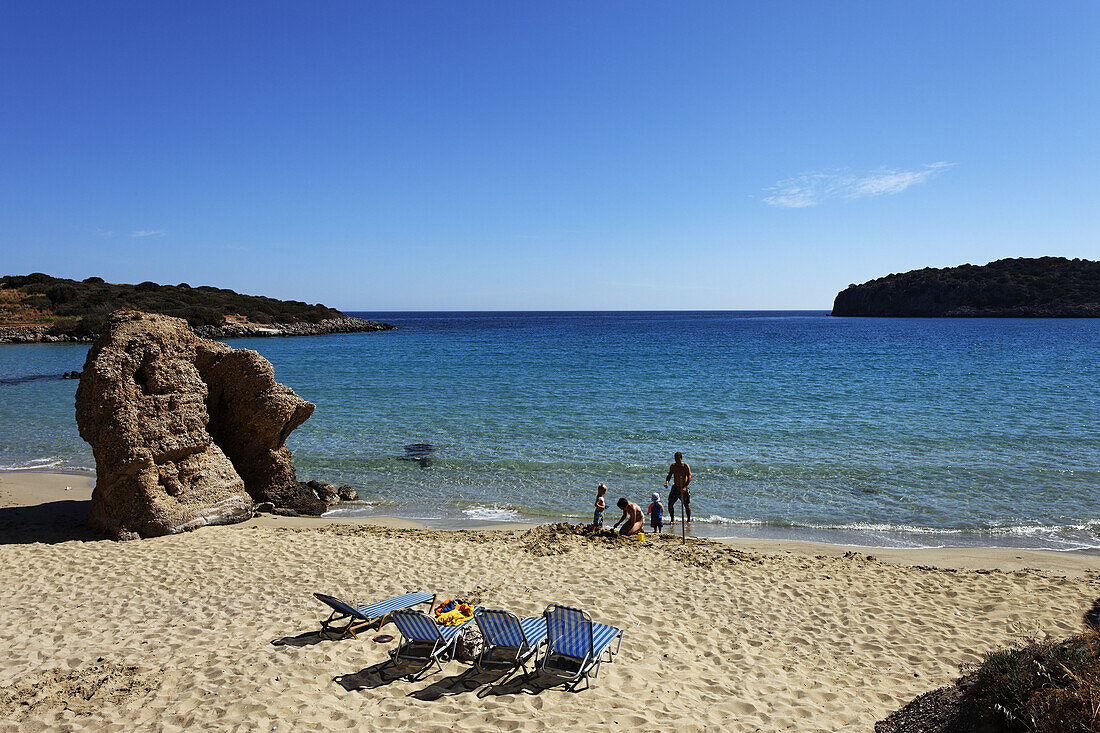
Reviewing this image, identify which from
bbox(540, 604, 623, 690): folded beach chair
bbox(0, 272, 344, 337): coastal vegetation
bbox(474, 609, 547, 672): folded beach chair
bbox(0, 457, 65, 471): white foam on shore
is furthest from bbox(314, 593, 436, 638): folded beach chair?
bbox(0, 272, 344, 337): coastal vegetation

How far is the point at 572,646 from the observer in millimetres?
6395

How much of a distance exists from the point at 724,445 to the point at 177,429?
48.9ft

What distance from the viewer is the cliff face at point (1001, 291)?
12181 centimetres

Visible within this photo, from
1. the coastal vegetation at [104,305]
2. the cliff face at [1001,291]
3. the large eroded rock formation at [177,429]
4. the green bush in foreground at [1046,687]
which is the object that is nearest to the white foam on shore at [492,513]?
the large eroded rock formation at [177,429]

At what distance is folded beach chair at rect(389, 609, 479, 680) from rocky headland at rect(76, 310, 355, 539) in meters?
6.78

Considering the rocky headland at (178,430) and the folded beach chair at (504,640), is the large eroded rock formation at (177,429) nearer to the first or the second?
the rocky headland at (178,430)

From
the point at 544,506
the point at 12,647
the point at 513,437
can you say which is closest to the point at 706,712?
the point at 12,647

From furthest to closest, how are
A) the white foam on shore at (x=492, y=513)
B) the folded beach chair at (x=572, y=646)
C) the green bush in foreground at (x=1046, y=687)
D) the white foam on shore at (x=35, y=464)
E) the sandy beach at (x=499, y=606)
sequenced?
the white foam on shore at (x=35, y=464) → the white foam on shore at (x=492, y=513) → the folded beach chair at (x=572, y=646) → the sandy beach at (x=499, y=606) → the green bush in foreground at (x=1046, y=687)

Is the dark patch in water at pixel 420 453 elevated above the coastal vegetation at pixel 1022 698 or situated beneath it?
situated beneath

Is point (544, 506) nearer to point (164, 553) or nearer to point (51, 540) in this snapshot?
point (164, 553)

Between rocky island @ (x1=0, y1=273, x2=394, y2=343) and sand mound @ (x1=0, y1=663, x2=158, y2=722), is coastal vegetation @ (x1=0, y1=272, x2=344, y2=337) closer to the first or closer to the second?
rocky island @ (x1=0, y1=273, x2=394, y2=343)

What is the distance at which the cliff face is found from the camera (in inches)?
4796

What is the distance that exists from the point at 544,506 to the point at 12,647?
9.32m

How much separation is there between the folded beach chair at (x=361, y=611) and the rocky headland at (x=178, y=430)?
5.52 meters
